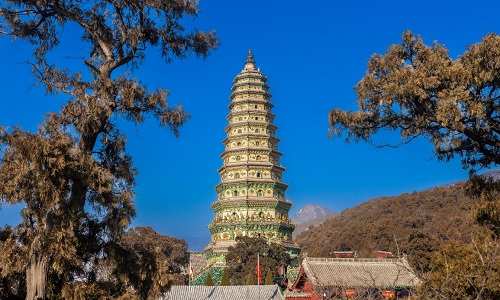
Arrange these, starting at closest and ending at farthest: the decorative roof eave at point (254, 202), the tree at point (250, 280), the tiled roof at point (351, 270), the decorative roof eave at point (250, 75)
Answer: the tiled roof at point (351, 270) < the tree at point (250, 280) < the decorative roof eave at point (254, 202) < the decorative roof eave at point (250, 75)

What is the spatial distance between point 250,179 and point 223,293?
23.2m

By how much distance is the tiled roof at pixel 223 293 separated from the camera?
30.5m

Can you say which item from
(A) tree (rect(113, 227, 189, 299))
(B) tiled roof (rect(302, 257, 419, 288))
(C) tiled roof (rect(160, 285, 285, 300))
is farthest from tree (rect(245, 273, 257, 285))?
(A) tree (rect(113, 227, 189, 299))

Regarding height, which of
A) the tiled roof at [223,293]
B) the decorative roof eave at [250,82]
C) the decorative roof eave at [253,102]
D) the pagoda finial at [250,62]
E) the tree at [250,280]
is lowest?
the tiled roof at [223,293]

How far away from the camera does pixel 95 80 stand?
38.0ft

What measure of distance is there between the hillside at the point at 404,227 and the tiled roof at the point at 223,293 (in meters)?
18.0

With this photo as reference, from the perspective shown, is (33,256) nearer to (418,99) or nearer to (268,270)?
(418,99)

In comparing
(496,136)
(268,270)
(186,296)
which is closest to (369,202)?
(268,270)

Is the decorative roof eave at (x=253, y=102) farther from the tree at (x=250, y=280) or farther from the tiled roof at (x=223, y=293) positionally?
the tiled roof at (x=223, y=293)

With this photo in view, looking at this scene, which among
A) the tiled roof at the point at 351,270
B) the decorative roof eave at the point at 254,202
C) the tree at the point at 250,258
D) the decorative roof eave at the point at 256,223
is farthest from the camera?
the decorative roof eave at the point at 254,202

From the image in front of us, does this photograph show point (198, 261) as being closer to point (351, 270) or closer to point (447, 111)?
point (351, 270)

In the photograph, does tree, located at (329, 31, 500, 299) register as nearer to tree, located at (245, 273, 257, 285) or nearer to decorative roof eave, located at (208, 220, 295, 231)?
tree, located at (245, 273, 257, 285)

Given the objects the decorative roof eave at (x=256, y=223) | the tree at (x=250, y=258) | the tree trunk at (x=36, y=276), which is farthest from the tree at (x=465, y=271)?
the decorative roof eave at (x=256, y=223)

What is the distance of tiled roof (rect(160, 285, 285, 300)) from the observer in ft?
99.9
